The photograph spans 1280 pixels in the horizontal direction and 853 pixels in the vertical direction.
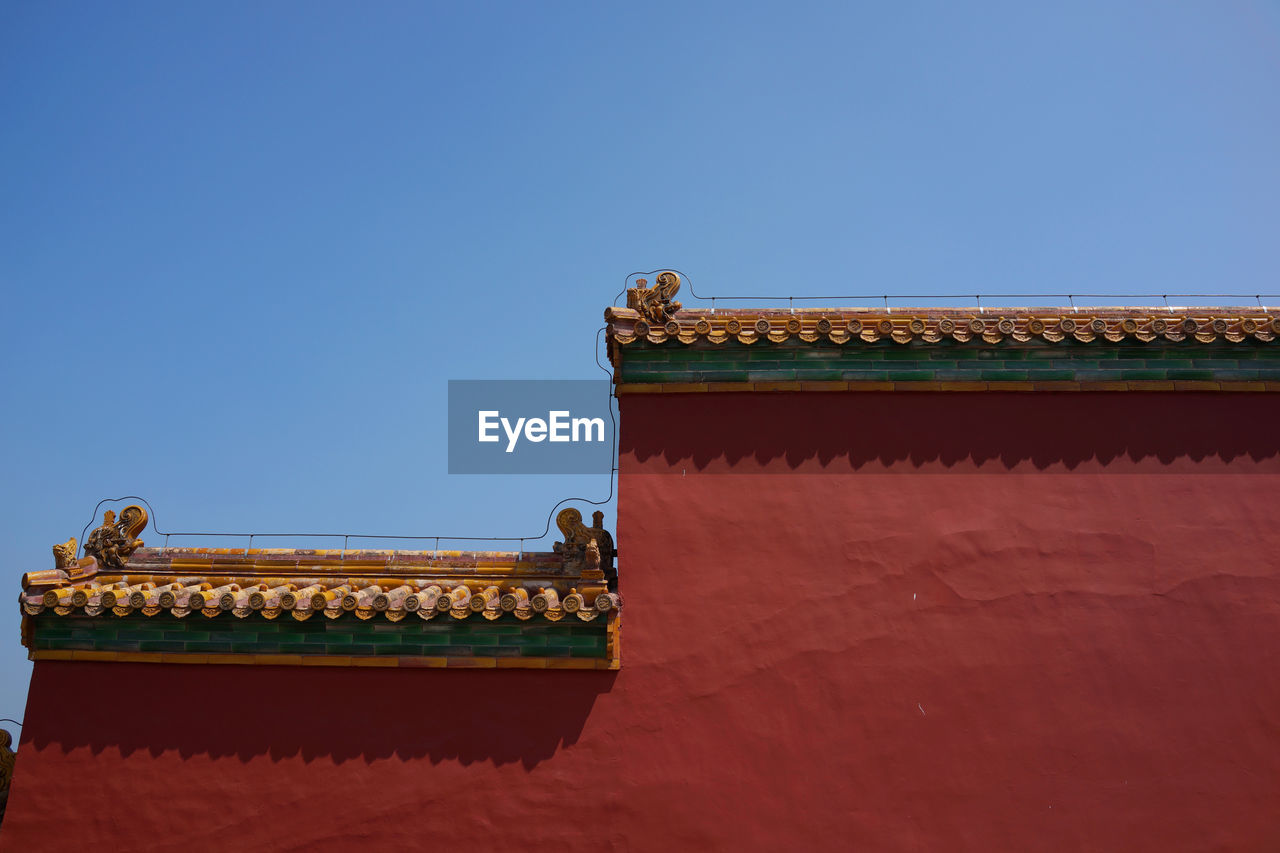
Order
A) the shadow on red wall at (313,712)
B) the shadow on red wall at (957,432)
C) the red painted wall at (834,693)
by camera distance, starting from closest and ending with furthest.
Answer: the red painted wall at (834,693)
the shadow on red wall at (313,712)
the shadow on red wall at (957,432)

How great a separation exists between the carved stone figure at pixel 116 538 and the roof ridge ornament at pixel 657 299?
4.63m

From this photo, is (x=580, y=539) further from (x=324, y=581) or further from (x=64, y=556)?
(x=64, y=556)

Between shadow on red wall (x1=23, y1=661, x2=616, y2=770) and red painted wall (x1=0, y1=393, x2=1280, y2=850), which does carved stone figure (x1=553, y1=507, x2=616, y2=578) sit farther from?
shadow on red wall (x1=23, y1=661, x2=616, y2=770)

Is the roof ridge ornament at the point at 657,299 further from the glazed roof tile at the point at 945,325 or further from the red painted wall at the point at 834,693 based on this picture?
the red painted wall at the point at 834,693

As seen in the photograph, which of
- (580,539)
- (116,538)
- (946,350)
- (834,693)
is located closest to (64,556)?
(116,538)

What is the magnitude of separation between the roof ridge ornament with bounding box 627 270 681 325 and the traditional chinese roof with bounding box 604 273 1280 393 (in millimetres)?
12

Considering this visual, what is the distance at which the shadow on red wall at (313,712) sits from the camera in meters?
7.20

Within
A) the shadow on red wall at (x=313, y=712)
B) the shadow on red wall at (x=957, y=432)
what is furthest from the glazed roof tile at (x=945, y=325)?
the shadow on red wall at (x=313, y=712)

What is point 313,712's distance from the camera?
732 cm

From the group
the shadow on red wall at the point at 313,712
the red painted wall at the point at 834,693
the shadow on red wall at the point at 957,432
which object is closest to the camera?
the red painted wall at the point at 834,693

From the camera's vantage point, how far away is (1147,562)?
7.52 m

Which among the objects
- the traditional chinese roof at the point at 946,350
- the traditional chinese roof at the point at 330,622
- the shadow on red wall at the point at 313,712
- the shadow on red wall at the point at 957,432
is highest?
the traditional chinese roof at the point at 946,350

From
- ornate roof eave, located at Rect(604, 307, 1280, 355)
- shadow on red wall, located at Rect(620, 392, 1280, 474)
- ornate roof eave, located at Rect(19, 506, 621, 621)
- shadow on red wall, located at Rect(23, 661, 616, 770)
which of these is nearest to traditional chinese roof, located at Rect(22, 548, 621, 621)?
ornate roof eave, located at Rect(19, 506, 621, 621)

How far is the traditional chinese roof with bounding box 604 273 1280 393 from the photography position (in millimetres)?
7871
